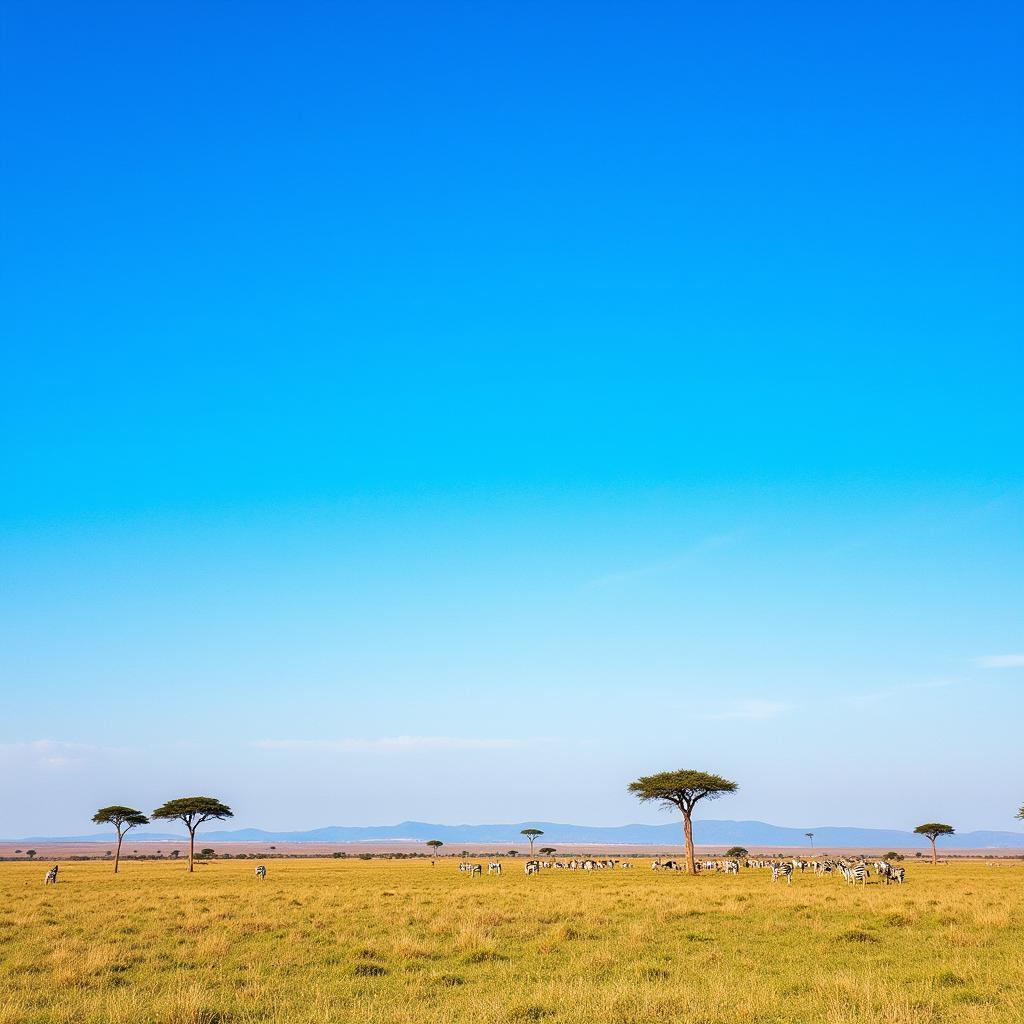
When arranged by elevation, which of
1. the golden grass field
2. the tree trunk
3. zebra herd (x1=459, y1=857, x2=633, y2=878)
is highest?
the golden grass field

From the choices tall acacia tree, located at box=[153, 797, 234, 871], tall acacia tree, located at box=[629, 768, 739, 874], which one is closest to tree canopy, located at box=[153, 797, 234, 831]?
tall acacia tree, located at box=[153, 797, 234, 871]

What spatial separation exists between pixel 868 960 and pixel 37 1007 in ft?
51.2

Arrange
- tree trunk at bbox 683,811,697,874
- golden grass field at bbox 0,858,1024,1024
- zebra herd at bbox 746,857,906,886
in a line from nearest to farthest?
golden grass field at bbox 0,858,1024,1024 < zebra herd at bbox 746,857,906,886 < tree trunk at bbox 683,811,697,874

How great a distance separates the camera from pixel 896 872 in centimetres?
4528

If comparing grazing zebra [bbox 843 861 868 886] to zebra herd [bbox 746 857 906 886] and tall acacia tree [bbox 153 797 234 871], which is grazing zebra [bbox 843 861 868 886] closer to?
zebra herd [bbox 746 857 906 886]

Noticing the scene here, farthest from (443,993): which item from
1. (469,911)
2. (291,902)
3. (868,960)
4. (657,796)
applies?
(657,796)

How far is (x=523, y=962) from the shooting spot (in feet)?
56.7

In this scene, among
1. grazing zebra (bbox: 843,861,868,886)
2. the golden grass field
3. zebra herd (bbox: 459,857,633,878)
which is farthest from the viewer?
zebra herd (bbox: 459,857,633,878)

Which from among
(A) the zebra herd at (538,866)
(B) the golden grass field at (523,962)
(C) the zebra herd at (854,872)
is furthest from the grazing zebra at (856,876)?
(A) the zebra herd at (538,866)

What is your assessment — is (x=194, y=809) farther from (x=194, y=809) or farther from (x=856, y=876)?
(x=856, y=876)

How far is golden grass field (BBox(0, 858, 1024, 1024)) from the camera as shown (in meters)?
12.6

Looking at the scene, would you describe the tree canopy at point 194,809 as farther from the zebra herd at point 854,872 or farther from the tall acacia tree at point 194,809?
the zebra herd at point 854,872

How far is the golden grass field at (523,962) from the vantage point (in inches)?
496

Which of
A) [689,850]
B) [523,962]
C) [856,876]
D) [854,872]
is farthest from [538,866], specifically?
[523,962]
